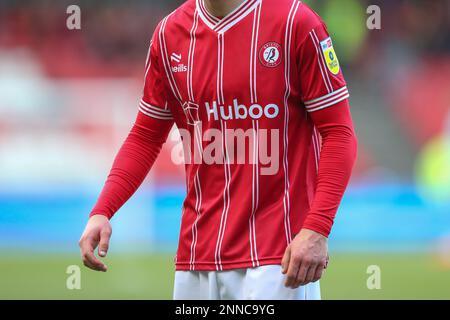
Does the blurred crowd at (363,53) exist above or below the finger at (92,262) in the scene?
above

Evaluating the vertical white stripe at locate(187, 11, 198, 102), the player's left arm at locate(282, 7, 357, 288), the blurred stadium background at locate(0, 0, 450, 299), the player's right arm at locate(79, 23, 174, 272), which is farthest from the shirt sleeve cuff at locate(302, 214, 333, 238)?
the blurred stadium background at locate(0, 0, 450, 299)

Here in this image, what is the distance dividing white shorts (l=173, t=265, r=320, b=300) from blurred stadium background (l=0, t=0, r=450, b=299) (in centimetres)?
431

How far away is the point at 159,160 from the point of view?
1062cm

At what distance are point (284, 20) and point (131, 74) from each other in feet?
30.5

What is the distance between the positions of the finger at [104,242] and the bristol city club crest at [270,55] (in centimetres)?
71

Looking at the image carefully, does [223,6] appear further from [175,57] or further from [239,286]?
Result: [239,286]

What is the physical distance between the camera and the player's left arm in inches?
103

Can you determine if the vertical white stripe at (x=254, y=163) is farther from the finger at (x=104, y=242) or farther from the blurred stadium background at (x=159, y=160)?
the blurred stadium background at (x=159, y=160)

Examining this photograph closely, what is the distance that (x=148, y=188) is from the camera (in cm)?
944

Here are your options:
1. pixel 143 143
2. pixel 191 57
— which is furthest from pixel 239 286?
pixel 191 57

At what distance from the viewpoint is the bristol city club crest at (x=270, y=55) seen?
2.79m

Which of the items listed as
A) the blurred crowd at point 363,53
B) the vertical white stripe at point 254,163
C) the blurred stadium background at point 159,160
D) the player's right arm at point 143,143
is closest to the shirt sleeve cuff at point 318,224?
the vertical white stripe at point 254,163

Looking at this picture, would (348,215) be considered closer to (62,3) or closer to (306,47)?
(62,3)

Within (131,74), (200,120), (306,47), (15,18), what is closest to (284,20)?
(306,47)
